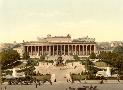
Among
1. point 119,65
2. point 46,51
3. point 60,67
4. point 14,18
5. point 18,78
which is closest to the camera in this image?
point 14,18

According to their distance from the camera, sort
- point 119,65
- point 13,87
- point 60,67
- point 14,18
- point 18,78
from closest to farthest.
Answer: point 14,18 → point 13,87 → point 18,78 → point 119,65 → point 60,67

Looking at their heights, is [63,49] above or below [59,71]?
below

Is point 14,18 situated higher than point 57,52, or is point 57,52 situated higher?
point 14,18

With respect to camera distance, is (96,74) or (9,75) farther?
(96,74)

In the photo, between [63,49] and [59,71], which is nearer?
[59,71]

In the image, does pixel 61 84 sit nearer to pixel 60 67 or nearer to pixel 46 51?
pixel 60 67

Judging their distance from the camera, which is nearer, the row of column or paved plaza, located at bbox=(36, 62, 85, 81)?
paved plaza, located at bbox=(36, 62, 85, 81)

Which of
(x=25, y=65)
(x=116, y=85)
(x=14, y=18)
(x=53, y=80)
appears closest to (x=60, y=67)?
(x=25, y=65)

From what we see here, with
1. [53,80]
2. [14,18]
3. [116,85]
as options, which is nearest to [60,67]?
[53,80]

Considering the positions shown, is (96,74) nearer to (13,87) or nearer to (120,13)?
(13,87)

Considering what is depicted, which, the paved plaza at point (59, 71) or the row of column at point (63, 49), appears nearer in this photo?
the paved plaza at point (59, 71)
